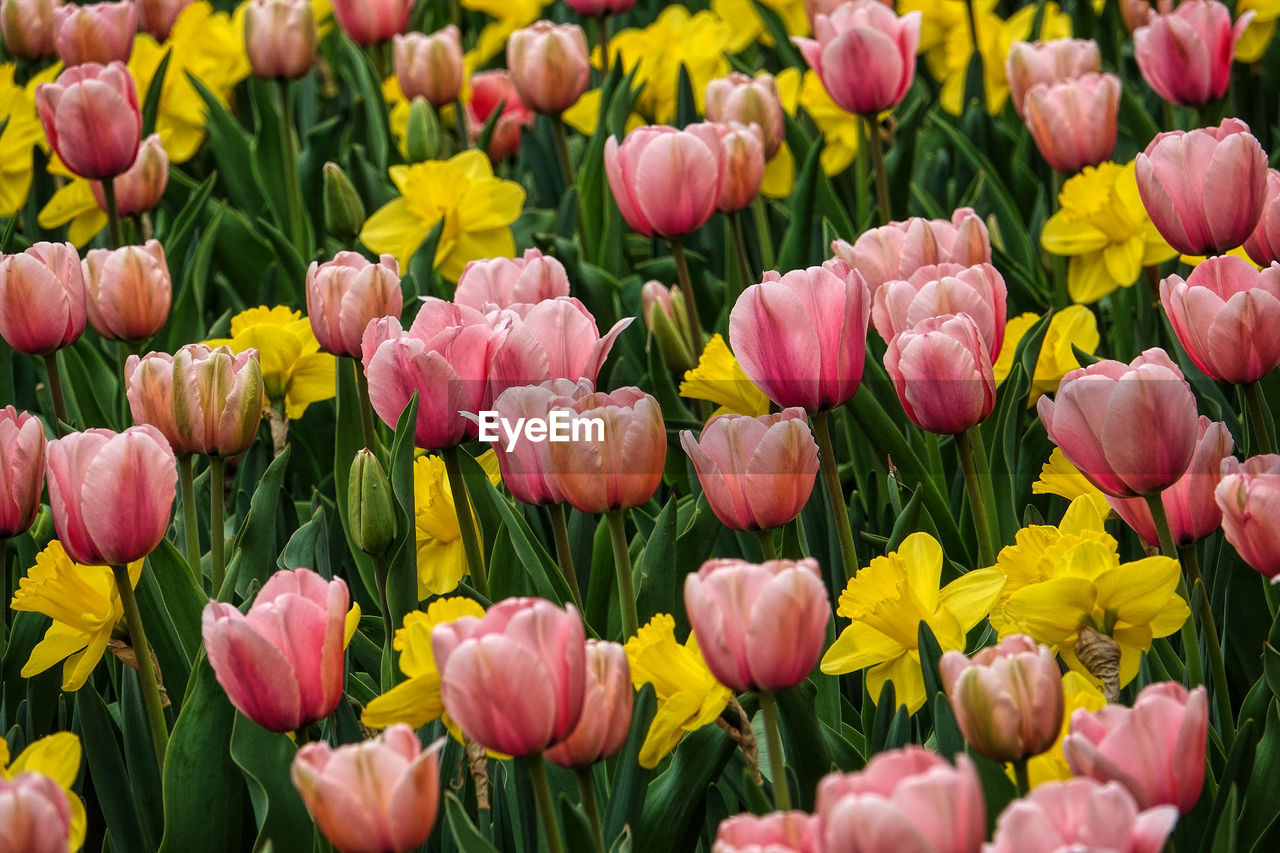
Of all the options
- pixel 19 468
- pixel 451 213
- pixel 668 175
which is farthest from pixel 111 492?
pixel 451 213

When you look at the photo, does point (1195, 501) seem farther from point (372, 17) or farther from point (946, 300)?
point (372, 17)

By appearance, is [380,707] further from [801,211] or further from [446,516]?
[801,211]

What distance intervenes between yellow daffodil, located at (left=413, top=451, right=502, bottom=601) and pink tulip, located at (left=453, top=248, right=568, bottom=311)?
0.52ft

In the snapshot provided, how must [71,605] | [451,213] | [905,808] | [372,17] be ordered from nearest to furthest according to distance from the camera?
[905,808], [71,605], [451,213], [372,17]

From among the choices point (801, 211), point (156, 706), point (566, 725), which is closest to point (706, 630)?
point (566, 725)

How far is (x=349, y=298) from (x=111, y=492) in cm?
38

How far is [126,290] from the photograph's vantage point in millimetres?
1694

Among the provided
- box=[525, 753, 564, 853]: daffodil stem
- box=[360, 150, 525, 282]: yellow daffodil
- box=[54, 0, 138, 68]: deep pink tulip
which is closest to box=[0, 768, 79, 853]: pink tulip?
box=[525, 753, 564, 853]: daffodil stem

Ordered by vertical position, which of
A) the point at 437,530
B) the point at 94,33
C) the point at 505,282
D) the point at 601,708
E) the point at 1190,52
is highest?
the point at 94,33

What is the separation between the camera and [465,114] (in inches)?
118

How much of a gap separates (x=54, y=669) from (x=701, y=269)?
1.15 m

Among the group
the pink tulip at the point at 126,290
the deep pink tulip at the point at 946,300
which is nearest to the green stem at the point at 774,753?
the deep pink tulip at the point at 946,300

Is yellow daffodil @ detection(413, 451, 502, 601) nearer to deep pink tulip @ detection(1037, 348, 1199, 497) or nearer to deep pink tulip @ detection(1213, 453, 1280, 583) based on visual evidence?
deep pink tulip @ detection(1037, 348, 1199, 497)

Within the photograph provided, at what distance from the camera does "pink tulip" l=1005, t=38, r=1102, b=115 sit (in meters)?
2.24
